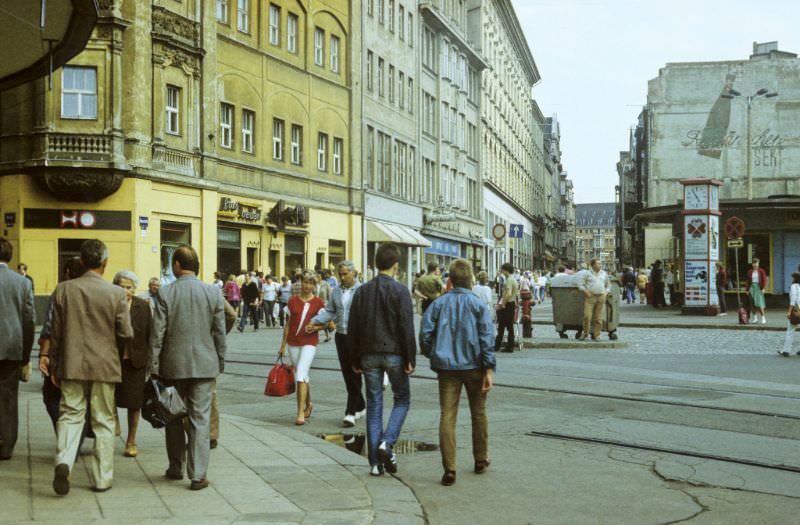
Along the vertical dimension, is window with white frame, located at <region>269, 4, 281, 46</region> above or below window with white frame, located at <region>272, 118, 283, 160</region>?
above

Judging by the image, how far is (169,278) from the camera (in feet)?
102

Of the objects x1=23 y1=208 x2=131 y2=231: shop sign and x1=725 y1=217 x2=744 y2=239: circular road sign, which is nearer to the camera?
x1=23 y1=208 x2=131 y2=231: shop sign

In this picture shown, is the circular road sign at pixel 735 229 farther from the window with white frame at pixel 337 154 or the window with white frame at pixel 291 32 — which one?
the window with white frame at pixel 337 154

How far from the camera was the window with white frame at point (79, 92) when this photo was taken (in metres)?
30.0

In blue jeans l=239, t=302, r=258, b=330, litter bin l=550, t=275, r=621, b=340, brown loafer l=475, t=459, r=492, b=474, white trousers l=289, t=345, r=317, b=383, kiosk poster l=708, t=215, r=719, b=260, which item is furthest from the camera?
kiosk poster l=708, t=215, r=719, b=260

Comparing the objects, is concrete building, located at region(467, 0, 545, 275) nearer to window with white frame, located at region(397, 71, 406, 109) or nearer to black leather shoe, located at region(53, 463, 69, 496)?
Result: window with white frame, located at region(397, 71, 406, 109)

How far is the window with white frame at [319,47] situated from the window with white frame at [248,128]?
239 inches

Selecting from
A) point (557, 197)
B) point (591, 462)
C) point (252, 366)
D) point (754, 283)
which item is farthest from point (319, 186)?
point (557, 197)

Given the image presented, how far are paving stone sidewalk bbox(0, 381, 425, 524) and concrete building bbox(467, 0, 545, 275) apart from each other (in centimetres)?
5128

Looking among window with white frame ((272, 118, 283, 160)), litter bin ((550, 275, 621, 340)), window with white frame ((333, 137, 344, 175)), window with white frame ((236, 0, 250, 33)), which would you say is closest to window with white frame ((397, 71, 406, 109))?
window with white frame ((333, 137, 344, 175))

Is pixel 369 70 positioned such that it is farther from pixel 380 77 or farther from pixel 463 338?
pixel 463 338

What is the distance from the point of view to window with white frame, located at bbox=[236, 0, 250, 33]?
119ft

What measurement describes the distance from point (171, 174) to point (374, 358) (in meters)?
24.2

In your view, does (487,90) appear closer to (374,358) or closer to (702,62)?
(702,62)
